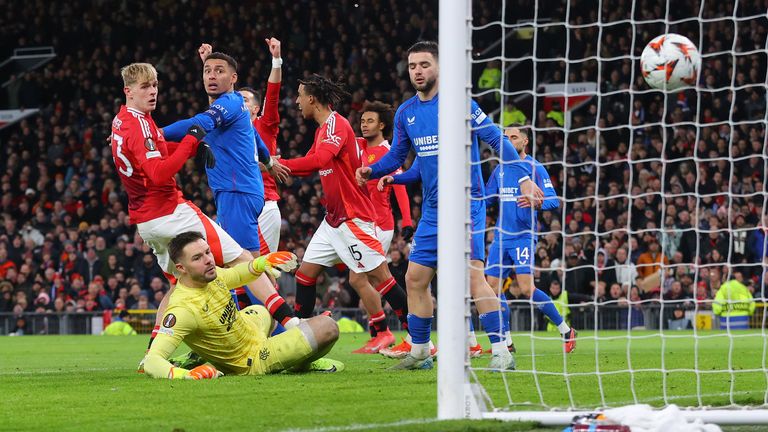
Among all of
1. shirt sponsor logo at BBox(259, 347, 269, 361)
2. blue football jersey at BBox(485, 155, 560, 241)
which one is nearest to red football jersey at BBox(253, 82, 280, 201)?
blue football jersey at BBox(485, 155, 560, 241)

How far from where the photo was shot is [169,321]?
6582mm

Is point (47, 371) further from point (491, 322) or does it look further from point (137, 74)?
point (491, 322)

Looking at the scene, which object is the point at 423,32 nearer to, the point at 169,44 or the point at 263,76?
the point at 263,76

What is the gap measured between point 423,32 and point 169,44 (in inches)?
246

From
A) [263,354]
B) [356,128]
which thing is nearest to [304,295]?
[263,354]

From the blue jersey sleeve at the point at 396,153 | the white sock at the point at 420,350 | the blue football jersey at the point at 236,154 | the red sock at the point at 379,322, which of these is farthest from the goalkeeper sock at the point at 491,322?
the red sock at the point at 379,322

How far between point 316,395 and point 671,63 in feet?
10.1

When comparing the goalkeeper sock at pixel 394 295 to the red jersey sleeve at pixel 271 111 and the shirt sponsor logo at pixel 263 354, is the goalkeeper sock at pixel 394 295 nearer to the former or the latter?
the red jersey sleeve at pixel 271 111

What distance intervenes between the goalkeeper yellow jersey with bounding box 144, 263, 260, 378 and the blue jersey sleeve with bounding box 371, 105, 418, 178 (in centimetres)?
119

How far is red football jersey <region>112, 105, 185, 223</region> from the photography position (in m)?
7.49

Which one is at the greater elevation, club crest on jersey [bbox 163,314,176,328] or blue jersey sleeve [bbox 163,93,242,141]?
blue jersey sleeve [bbox 163,93,242,141]

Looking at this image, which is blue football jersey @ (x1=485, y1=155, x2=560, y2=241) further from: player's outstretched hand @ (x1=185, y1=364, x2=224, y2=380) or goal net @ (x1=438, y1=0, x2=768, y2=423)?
player's outstretched hand @ (x1=185, y1=364, x2=224, y2=380)

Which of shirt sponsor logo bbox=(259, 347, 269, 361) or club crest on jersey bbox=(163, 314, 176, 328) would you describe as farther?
shirt sponsor logo bbox=(259, 347, 269, 361)

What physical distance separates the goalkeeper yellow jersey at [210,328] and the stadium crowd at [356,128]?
26.9 feet
